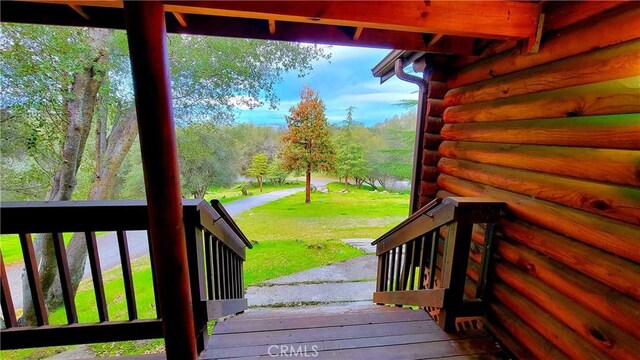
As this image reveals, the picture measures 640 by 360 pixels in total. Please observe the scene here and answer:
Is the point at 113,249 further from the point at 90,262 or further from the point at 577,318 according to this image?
the point at 577,318

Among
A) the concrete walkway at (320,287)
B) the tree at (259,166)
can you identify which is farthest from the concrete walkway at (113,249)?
the concrete walkway at (320,287)

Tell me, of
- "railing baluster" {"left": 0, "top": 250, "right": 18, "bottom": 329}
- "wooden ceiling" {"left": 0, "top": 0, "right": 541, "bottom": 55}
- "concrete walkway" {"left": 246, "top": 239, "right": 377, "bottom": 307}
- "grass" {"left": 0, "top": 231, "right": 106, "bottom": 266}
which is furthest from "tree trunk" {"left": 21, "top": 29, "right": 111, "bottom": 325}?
"railing baluster" {"left": 0, "top": 250, "right": 18, "bottom": 329}

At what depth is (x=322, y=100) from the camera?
1452 cm

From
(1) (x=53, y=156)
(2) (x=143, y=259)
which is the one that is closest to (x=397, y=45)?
(1) (x=53, y=156)

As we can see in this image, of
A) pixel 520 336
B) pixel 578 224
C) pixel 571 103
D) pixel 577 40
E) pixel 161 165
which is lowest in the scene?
pixel 520 336

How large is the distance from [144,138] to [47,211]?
68 cm

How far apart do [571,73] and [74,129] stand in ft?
20.2

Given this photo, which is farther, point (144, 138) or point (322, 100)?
point (322, 100)

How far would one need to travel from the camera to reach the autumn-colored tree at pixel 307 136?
560 inches

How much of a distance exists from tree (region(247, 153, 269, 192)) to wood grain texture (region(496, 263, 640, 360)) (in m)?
17.0

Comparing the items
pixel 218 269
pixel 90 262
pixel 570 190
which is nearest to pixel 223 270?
pixel 218 269

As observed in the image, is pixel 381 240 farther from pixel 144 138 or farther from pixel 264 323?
pixel 144 138

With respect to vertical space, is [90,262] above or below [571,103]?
below

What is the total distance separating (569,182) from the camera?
143 centimetres
